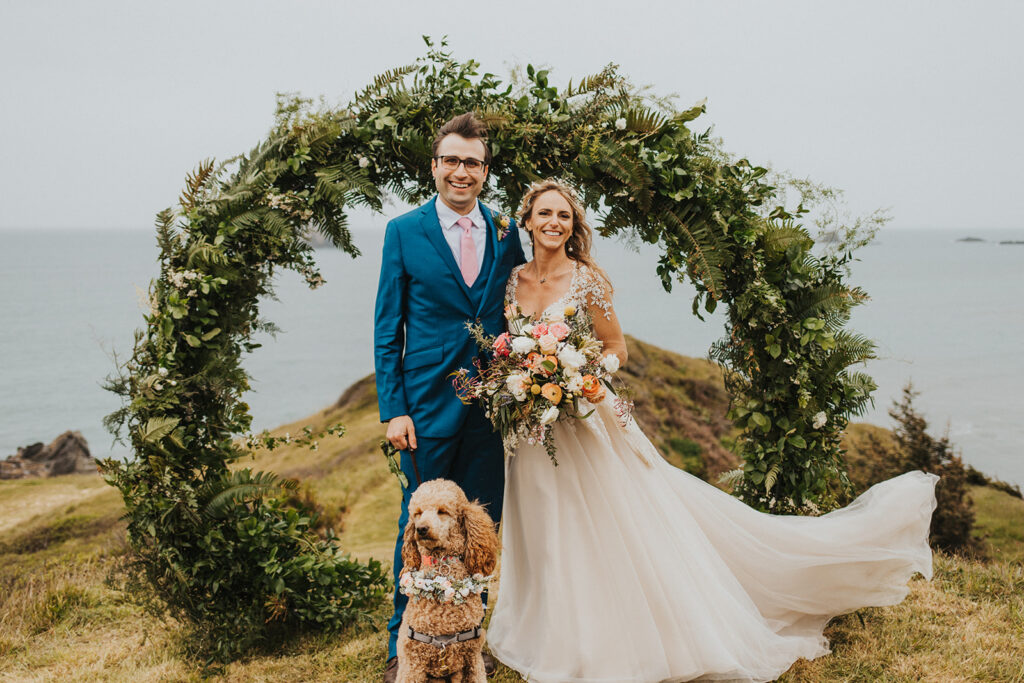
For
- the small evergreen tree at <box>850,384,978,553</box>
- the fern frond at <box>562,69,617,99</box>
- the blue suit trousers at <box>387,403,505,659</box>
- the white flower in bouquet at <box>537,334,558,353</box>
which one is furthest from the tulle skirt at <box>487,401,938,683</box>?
the small evergreen tree at <box>850,384,978,553</box>

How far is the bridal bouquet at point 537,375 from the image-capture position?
310 cm

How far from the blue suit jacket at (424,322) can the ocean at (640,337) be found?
1.01 meters

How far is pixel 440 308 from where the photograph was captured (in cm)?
346

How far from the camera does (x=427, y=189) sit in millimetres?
4469

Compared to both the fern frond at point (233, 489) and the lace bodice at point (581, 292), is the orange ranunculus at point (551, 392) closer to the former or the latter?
the lace bodice at point (581, 292)

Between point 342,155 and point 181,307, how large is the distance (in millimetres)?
1464

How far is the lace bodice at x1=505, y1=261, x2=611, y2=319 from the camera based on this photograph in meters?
3.58

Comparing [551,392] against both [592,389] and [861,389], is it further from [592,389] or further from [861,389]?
[861,389]

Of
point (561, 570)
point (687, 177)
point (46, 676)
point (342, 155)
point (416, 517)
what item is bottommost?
point (46, 676)

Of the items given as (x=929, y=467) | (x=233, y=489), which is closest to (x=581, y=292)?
(x=233, y=489)

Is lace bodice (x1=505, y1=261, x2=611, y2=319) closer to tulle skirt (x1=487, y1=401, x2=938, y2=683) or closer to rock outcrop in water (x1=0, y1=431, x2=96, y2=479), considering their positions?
tulle skirt (x1=487, y1=401, x2=938, y2=683)

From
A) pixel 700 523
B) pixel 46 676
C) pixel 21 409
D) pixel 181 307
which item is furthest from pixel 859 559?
pixel 21 409

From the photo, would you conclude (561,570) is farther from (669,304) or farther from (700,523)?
(669,304)

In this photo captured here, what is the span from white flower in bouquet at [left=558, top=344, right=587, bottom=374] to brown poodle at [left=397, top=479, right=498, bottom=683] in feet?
2.64
